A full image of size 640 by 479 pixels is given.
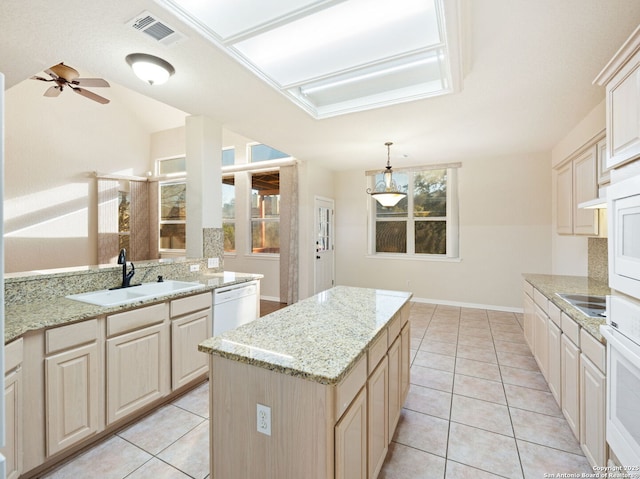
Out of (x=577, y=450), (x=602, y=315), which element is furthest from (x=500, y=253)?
(x=577, y=450)

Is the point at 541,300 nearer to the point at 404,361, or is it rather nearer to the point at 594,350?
the point at 594,350

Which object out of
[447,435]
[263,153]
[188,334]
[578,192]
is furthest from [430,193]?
[188,334]

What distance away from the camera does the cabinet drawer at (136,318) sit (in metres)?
1.94

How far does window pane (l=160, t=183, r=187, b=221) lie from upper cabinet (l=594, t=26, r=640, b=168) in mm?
7167

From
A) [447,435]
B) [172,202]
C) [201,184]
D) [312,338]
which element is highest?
[172,202]

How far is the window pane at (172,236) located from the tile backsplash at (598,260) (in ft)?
23.9

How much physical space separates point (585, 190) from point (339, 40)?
9.75 ft

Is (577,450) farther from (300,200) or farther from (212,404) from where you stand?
(300,200)

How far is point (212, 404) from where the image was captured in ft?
4.26

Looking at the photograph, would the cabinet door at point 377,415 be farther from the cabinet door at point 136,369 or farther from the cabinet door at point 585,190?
the cabinet door at point 585,190

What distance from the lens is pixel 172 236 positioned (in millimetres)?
7168

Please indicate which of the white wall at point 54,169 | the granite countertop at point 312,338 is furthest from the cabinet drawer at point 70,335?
the white wall at point 54,169

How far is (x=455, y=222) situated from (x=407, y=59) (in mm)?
3774

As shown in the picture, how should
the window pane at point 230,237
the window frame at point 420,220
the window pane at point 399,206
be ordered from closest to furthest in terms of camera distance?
the window frame at point 420,220
the window pane at point 399,206
the window pane at point 230,237
